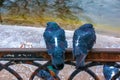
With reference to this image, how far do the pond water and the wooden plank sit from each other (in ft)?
16.7

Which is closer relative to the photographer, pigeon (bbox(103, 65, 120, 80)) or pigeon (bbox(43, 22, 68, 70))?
pigeon (bbox(43, 22, 68, 70))

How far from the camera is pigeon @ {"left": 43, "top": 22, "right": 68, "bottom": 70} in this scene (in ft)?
4.99

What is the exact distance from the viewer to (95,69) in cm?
359

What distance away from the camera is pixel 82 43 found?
169cm

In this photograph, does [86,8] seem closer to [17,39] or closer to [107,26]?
[107,26]

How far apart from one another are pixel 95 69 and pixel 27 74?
747 millimetres

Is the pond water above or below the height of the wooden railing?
below

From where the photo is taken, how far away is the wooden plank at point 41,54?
1.49m

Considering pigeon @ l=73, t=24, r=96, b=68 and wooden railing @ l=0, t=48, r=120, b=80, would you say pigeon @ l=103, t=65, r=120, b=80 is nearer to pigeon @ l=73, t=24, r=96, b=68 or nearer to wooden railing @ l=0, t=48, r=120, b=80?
pigeon @ l=73, t=24, r=96, b=68

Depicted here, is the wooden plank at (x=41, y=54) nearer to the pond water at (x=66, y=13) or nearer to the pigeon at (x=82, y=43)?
the pigeon at (x=82, y=43)

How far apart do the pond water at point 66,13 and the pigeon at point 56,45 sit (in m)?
4.87

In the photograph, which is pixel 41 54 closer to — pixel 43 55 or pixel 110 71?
pixel 43 55

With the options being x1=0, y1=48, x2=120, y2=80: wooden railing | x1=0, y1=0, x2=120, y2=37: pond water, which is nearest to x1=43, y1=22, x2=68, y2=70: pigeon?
x1=0, y1=48, x2=120, y2=80: wooden railing

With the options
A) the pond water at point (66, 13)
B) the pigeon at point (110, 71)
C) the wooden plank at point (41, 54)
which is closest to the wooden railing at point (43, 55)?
the wooden plank at point (41, 54)
